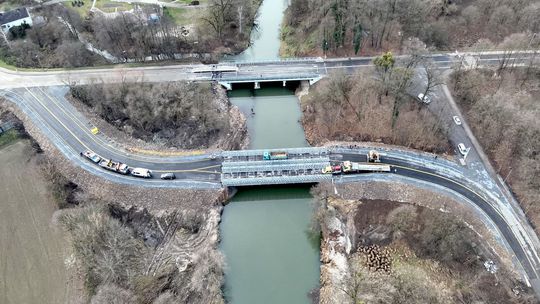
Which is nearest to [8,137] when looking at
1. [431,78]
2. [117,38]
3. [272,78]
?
[117,38]

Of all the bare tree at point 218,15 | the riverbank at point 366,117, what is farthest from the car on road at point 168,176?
the bare tree at point 218,15

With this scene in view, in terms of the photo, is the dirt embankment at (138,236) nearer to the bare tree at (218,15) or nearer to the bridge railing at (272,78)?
the bridge railing at (272,78)

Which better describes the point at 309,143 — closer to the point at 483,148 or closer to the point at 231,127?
the point at 231,127

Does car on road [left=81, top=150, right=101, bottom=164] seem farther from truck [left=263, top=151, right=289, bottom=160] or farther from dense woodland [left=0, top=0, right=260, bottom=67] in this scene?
dense woodland [left=0, top=0, right=260, bottom=67]

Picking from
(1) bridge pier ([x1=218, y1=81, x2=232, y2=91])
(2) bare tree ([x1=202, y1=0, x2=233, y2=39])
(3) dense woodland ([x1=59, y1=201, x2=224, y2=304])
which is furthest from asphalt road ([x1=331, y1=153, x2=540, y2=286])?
(2) bare tree ([x1=202, y1=0, x2=233, y2=39])

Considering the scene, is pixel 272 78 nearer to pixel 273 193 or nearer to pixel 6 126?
pixel 273 193
